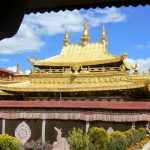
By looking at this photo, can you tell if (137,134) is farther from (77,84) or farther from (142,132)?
(77,84)

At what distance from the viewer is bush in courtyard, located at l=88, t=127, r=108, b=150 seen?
1432cm

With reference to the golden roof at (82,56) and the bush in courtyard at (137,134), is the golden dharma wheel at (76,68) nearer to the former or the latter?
the golden roof at (82,56)

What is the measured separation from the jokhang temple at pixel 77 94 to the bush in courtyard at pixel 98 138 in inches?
73.4

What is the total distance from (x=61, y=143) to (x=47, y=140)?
0.72 metres

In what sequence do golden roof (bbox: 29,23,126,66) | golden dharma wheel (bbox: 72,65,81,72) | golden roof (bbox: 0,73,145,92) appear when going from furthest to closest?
golden roof (bbox: 29,23,126,66) < golden dharma wheel (bbox: 72,65,81,72) < golden roof (bbox: 0,73,145,92)

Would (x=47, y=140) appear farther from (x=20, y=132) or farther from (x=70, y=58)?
(x=70, y=58)

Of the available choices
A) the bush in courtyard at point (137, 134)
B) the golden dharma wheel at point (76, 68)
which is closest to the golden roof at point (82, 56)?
the golden dharma wheel at point (76, 68)

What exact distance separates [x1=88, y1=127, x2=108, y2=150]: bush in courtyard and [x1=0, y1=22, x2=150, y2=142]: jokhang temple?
1.86 m

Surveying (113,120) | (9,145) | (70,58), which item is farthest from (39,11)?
(70,58)

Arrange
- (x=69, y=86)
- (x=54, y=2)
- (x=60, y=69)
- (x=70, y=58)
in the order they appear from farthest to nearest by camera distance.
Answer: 1. (x=70, y=58)
2. (x=60, y=69)
3. (x=69, y=86)
4. (x=54, y=2)

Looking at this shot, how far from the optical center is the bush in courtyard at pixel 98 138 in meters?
14.3

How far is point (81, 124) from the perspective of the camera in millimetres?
17203

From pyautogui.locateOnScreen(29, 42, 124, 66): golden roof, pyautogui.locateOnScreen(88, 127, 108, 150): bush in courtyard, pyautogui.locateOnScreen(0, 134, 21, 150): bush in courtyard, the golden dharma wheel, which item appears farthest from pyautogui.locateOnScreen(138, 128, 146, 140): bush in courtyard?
the golden dharma wheel

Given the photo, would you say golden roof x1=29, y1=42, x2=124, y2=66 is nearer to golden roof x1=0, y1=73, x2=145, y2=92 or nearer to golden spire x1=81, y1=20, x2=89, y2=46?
golden spire x1=81, y1=20, x2=89, y2=46
